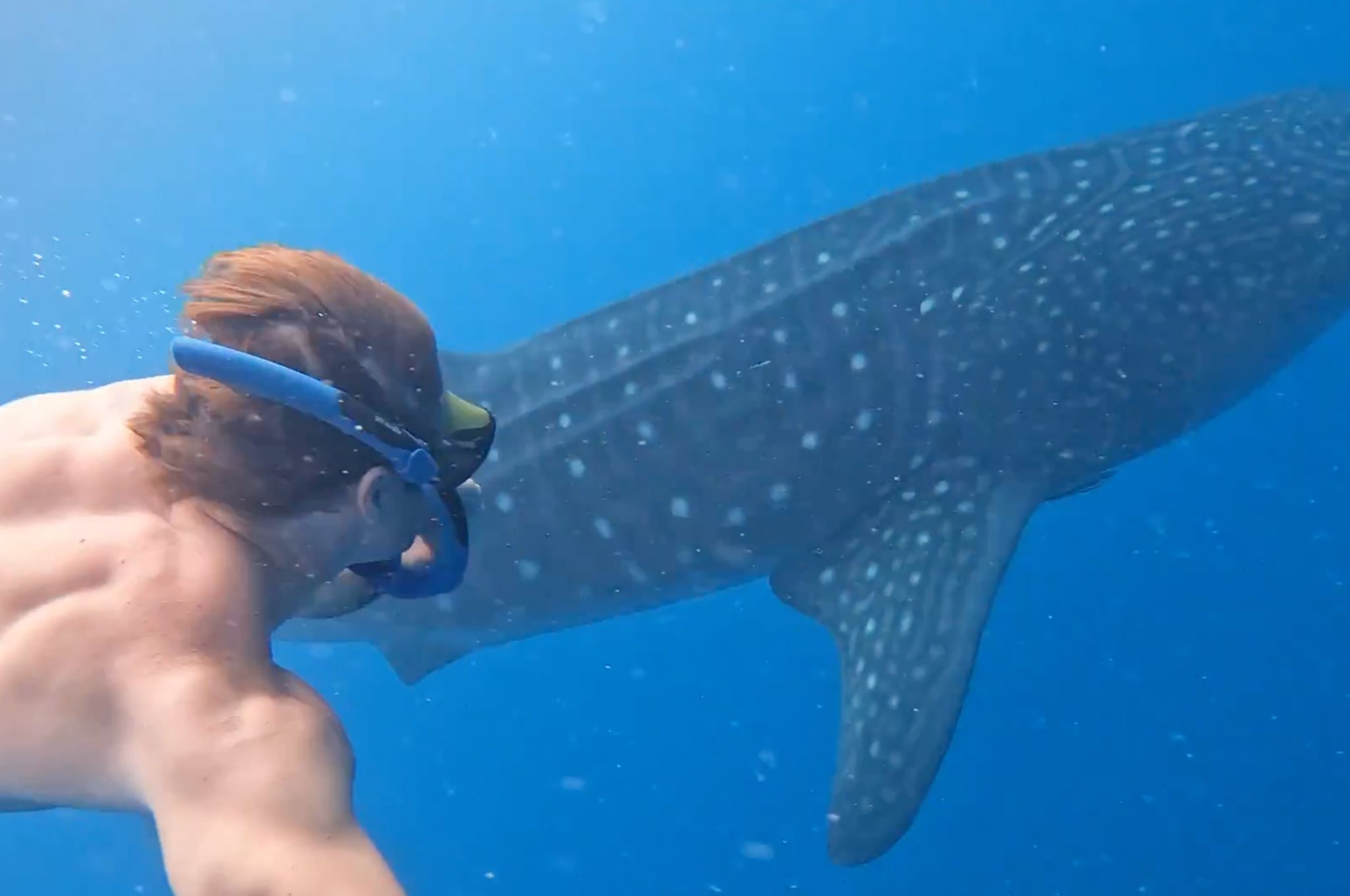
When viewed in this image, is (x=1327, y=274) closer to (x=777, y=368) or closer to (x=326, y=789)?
(x=777, y=368)

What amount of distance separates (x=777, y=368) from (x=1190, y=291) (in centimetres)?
159

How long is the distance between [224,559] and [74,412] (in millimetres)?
705

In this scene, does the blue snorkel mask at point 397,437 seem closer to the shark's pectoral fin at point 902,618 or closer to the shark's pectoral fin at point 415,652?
the shark's pectoral fin at point 902,618

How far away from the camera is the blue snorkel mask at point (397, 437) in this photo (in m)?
1.74

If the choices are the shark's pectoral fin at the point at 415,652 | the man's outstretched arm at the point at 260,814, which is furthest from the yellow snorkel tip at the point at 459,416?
the shark's pectoral fin at the point at 415,652

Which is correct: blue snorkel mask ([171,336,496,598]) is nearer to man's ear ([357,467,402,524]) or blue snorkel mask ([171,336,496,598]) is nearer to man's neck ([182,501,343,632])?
man's ear ([357,467,402,524])

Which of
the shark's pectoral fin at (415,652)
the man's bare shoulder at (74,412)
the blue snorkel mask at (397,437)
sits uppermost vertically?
the shark's pectoral fin at (415,652)

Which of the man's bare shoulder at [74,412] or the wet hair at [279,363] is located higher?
the man's bare shoulder at [74,412]

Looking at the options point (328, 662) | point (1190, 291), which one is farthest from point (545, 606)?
point (328, 662)

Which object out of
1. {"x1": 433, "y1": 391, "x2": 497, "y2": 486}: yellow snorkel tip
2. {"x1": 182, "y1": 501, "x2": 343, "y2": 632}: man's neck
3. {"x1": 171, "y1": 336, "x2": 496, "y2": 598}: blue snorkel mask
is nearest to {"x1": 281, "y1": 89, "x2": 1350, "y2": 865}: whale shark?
{"x1": 171, "y1": 336, "x2": 496, "y2": 598}: blue snorkel mask

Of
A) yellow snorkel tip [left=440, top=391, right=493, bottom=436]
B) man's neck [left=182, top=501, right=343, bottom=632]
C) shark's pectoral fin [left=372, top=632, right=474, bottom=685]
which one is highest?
shark's pectoral fin [left=372, top=632, right=474, bottom=685]

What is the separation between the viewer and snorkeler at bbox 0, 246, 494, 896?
5.14ft

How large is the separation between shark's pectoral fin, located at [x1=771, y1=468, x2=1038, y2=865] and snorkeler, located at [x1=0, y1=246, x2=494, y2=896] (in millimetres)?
2398

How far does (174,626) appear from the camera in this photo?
171cm
